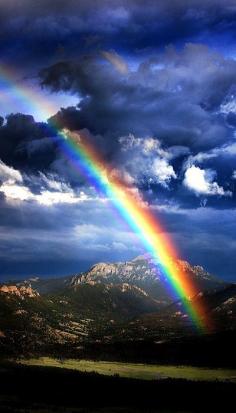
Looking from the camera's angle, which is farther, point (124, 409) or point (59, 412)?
point (124, 409)

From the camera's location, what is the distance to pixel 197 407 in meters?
192

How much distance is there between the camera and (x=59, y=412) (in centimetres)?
17100

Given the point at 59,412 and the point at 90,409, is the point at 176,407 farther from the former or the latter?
the point at 59,412

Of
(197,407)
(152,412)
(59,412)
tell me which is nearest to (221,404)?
(197,407)

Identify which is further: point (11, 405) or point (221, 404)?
point (221, 404)

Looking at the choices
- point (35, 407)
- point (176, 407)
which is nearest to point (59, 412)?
point (35, 407)

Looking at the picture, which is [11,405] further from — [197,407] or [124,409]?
[197,407]

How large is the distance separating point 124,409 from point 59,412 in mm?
26410

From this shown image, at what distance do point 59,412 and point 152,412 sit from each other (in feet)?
110

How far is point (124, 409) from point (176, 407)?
21354 mm

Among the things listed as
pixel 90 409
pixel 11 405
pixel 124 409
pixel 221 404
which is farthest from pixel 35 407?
pixel 221 404

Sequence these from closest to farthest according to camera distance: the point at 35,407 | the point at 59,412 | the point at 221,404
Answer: the point at 59,412
the point at 35,407
the point at 221,404

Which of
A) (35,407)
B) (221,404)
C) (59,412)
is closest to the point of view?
(59,412)

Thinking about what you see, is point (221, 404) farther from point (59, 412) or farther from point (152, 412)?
point (59, 412)
